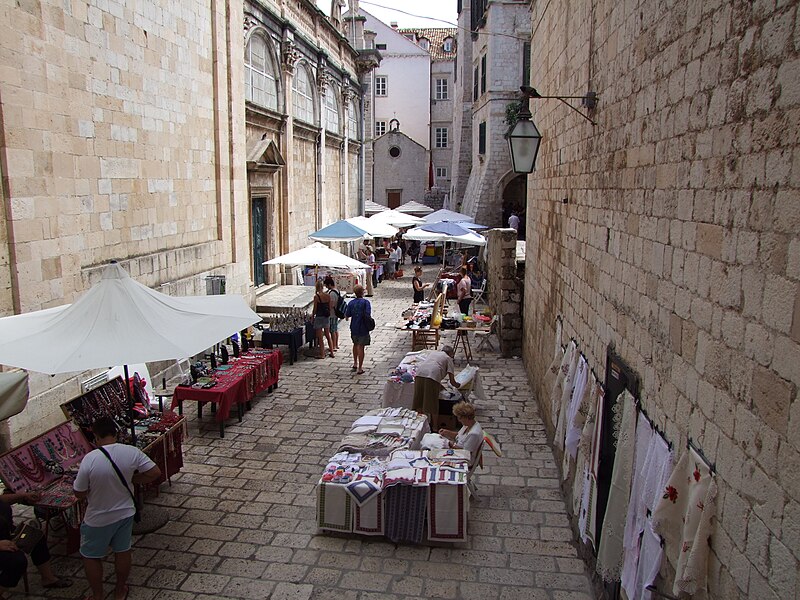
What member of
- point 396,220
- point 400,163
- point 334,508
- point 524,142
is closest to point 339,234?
point 396,220

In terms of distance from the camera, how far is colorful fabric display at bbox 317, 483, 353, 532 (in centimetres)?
620

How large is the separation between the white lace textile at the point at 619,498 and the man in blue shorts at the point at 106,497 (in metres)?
3.48

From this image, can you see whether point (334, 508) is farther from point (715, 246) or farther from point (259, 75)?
point (259, 75)

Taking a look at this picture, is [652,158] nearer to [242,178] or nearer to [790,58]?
[790,58]

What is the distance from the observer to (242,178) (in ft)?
48.2

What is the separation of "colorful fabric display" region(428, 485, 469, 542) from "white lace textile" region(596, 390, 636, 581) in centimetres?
151

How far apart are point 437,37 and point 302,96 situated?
1257 inches

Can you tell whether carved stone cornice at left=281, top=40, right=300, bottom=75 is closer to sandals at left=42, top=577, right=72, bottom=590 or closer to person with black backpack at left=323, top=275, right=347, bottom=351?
person with black backpack at left=323, top=275, right=347, bottom=351

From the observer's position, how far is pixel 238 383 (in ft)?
29.7

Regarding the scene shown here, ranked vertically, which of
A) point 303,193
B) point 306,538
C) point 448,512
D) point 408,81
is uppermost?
point 408,81

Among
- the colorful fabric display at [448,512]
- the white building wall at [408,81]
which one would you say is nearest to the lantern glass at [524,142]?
the colorful fabric display at [448,512]

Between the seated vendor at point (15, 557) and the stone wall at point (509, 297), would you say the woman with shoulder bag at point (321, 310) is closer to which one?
the stone wall at point (509, 297)

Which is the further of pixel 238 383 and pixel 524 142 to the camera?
pixel 238 383

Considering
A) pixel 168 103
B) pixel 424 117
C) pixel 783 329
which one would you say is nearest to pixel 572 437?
pixel 783 329
